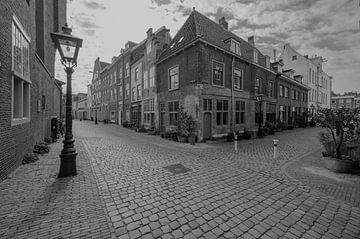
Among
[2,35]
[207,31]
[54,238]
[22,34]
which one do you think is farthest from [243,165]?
[207,31]

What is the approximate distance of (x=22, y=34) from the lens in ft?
21.1

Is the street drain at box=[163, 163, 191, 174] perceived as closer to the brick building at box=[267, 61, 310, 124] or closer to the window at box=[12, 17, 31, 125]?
the window at box=[12, 17, 31, 125]

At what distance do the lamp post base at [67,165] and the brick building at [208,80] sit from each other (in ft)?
30.0

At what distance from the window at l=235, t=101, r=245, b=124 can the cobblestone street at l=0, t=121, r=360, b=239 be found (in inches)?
433

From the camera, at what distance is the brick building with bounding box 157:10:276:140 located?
13.3 meters

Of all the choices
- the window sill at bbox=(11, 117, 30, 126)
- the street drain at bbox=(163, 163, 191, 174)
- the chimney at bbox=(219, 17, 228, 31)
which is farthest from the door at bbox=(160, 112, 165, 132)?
the chimney at bbox=(219, 17, 228, 31)

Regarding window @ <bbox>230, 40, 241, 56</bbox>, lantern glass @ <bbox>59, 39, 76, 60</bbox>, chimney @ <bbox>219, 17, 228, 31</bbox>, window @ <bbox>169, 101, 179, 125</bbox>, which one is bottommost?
window @ <bbox>169, 101, 179, 125</bbox>

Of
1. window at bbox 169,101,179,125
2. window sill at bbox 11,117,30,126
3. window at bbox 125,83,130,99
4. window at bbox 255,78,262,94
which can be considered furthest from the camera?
window at bbox 125,83,130,99

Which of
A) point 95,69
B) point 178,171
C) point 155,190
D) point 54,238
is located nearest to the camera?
point 54,238

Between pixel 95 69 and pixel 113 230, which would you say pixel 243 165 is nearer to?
pixel 113 230

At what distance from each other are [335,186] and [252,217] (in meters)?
3.45

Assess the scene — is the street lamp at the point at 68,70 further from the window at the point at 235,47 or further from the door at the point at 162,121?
the window at the point at 235,47

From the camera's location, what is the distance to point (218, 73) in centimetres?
1470

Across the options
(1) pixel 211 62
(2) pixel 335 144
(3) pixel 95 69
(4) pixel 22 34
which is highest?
(3) pixel 95 69
